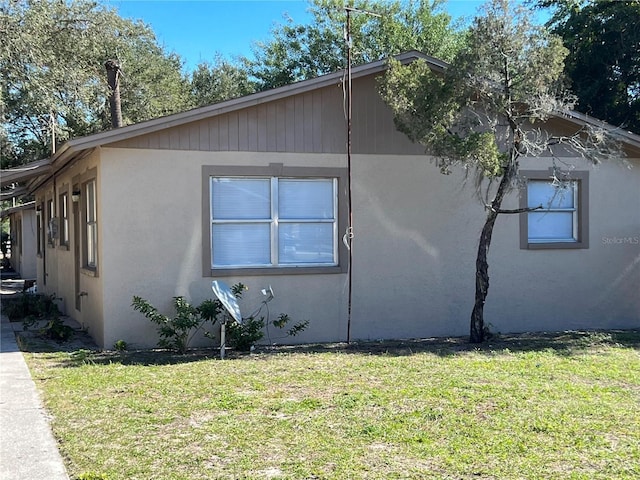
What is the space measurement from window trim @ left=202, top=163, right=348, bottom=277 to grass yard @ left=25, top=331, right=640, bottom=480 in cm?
134

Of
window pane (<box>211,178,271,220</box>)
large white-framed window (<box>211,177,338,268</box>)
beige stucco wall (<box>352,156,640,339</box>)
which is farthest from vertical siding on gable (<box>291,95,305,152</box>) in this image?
beige stucco wall (<box>352,156,640,339</box>)

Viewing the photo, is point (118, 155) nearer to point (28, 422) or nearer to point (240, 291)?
point (240, 291)

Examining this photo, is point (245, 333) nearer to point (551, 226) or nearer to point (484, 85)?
point (484, 85)

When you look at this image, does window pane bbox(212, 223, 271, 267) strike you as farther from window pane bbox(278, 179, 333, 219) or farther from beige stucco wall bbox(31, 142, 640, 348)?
window pane bbox(278, 179, 333, 219)

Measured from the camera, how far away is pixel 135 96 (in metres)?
23.6

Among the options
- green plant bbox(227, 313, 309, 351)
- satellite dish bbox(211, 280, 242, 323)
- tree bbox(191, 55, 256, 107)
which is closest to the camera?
satellite dish bbox(211, 280, 242, 323)

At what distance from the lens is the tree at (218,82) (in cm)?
2936

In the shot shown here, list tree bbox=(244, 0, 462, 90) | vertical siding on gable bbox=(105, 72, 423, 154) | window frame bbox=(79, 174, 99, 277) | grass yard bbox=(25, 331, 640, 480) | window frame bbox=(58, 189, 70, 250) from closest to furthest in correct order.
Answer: grass yard bbox=(25, 331, 640, 480) → vertical siding on gable bbox=(105, 72, 423, 154) → window frame bbox=(79, 174, 99, 277) → window frame bbox=(58, 189, 70, 250) → tree bbox=(244, 0, 462, 90)

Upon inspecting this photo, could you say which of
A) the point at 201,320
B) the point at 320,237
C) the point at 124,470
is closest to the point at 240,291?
the point at 201,320

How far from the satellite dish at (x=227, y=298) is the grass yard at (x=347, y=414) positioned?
598 mm

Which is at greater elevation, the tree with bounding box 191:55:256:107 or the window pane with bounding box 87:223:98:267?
the tree with bounding box 191:55:256:107

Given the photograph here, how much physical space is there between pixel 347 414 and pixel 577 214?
22.6 ft

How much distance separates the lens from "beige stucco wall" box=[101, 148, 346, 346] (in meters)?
8.86

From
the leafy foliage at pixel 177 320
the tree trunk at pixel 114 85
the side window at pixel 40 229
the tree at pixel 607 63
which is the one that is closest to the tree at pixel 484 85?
the leafy foliage at pixel 177 320
